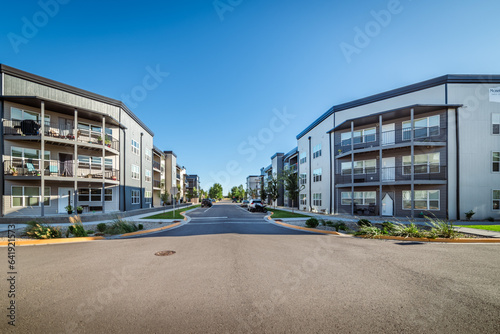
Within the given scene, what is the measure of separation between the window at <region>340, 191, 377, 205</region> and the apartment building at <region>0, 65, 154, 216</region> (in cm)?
2471

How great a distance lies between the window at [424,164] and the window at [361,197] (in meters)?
3.81

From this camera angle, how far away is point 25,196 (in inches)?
723

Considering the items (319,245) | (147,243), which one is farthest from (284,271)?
(147,243)

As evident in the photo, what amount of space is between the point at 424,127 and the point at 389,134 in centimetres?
284

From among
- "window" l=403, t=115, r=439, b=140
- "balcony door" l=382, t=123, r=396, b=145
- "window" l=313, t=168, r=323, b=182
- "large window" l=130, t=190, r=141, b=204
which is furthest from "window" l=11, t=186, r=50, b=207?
"window" l=403, t=115, r=439, b=140

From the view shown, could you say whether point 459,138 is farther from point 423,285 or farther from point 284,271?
point 284,271

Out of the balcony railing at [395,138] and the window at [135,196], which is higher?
the balcony railing at [395,138]

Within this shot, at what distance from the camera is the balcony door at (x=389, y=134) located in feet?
70.3

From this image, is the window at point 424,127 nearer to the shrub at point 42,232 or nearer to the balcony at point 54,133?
the shrub at point 42,232

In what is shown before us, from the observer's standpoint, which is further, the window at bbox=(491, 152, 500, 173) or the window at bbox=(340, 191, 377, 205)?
the window at bbox=(340, 191, 377, 205)

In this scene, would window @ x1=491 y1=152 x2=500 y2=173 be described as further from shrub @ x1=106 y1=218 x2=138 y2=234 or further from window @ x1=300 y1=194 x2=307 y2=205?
shrub @ x1=106 y1=218 x2=138 y2=234

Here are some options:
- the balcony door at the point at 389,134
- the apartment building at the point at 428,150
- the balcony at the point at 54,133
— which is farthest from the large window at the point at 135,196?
the balcony door at the point at 389,134

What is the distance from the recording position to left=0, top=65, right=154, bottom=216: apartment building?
17391 millimetres

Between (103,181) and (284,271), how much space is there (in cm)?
2080
